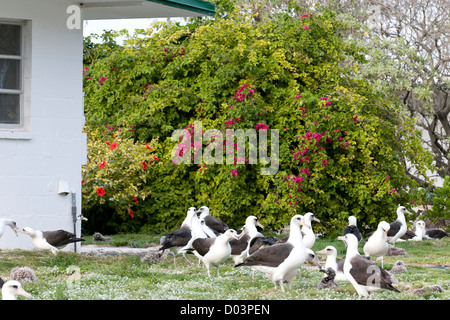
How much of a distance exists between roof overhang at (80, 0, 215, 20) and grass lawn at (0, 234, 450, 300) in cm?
397

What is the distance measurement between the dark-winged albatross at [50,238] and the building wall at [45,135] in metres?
0.61

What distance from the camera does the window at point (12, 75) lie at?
10672 mm

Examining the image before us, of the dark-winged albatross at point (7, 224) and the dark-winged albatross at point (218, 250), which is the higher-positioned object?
the dark-winged albatross at point (7, 224)

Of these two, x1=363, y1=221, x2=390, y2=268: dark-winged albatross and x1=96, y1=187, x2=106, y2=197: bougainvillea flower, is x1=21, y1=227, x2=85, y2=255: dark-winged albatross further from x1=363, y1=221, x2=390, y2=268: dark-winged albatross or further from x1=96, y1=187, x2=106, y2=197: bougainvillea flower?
x1=96, y1=187, x2=106, y2=197: bougainvillea flower

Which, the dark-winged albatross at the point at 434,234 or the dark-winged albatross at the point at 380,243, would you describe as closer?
the dark-winged albatross at the point at 380,243

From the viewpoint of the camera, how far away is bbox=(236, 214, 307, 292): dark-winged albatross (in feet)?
25.7

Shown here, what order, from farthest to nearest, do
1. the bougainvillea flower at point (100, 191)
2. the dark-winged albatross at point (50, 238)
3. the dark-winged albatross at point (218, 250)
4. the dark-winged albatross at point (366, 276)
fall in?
the bougainvillea flower at point (100, 191) → the dark-winged albatross at point (50, 238) → the dark-winged albatross at point (218, 250) → the dark-winged albatross at point (366, 276)

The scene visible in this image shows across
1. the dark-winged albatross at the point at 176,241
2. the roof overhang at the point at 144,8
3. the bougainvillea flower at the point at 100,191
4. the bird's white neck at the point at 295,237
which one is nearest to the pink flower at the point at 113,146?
the bougainvillea flower at the point at 100,191

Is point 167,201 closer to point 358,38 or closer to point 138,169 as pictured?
point 138,169

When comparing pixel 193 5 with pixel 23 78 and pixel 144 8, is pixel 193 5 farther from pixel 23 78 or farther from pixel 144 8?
pixel 23 78

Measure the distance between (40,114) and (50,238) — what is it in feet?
6.49

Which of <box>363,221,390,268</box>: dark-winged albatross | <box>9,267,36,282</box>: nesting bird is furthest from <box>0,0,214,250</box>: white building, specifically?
<box>363,221,390,268</box>: dark-winged albatross

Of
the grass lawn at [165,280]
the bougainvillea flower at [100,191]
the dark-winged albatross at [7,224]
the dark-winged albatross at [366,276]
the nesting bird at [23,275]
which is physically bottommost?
the grass lawn at [165,280]

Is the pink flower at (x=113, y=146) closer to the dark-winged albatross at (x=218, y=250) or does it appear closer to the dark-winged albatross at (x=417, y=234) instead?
the dark-winged albatross at (x=218, y=250)
